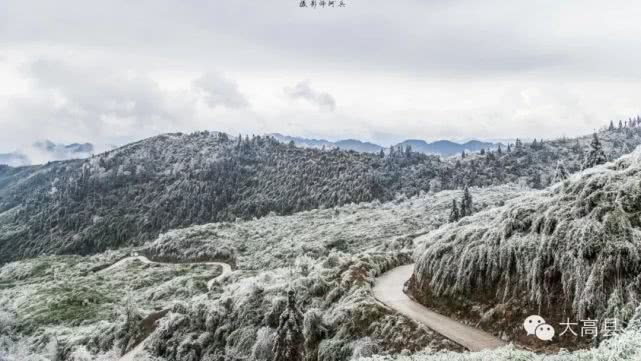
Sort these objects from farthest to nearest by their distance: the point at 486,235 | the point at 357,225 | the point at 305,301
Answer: the point at 357,225 → the point at 305,301 → the point at 486,235

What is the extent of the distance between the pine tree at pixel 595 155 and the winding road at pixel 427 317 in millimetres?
26274

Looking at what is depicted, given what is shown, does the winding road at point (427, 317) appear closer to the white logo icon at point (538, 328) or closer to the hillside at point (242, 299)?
the hillside at point (242, 299)

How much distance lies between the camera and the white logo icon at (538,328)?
704 inches

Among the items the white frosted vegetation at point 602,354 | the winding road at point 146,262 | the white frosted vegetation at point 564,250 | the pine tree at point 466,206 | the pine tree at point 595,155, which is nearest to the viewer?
the white frosted vegetation at point 602,354

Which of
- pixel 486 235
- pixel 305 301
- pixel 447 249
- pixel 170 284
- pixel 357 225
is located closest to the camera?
pixel 486 235

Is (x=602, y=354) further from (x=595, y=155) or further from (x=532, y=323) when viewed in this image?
(x=595, y=155)

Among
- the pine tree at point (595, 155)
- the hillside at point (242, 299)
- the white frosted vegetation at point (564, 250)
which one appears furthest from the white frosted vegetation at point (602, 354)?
the pine tree at point (595, 155)

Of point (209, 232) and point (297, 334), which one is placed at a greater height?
point (297, 334)

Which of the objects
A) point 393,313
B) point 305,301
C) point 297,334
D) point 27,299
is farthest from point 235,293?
point 27,299

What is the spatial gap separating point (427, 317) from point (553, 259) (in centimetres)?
608

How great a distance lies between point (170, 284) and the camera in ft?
248

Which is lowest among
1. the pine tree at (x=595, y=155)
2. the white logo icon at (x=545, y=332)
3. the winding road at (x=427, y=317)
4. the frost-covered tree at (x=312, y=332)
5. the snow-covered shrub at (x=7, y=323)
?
the snow-covered shrub at (x=7, y=323)

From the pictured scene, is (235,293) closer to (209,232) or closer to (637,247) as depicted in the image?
(637,247)

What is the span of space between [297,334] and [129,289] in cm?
6879
